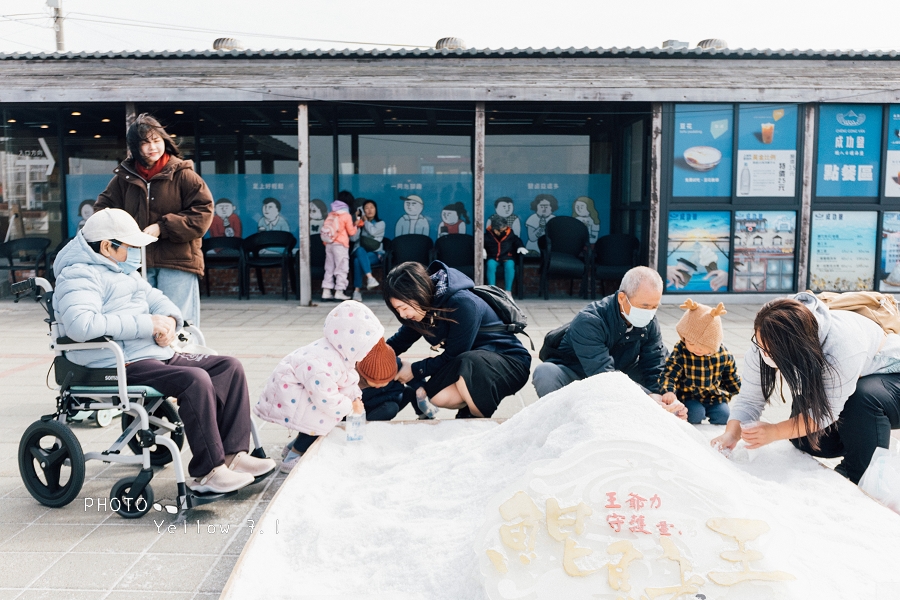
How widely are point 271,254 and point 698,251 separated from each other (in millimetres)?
6107

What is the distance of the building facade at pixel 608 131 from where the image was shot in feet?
32.4

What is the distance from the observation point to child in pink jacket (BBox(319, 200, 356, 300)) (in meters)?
10.4

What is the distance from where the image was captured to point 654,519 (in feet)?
7.81

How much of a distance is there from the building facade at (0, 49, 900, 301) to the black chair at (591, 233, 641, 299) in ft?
0.79

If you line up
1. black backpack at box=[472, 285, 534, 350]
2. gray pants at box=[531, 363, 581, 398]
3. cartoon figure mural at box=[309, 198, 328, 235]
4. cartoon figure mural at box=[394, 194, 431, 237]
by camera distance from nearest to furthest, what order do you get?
1. gray pants at box=[531, 363, 581, 398]
2. black backpack at box=[472, 285, 534, 350]
3. cartoon figure mural at box=[309, 198, 328, 235]
4. cartoon figure mural at box=[394, 194, 431, 237]

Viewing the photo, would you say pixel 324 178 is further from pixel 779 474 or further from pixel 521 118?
pixel 779 474

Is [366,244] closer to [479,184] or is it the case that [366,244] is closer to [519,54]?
[479,184]

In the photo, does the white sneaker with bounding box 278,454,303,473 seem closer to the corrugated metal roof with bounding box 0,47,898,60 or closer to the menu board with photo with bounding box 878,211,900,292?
the corrugated metal roof with bounding box 0,47,898,60

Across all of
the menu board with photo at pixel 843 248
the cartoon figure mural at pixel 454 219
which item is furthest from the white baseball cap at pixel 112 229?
the menu board with photo at pixel 843 248

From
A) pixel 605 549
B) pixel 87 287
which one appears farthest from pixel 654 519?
pixel 87 287

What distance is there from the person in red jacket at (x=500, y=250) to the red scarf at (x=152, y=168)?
20.6 ft

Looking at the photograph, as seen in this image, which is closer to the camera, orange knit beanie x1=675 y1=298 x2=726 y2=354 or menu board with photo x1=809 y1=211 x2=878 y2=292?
orange knit beanie x1=675 y1=298 x2=726 y2=354

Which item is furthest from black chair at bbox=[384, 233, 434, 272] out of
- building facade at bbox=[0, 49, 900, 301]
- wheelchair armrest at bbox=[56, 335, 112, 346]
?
wheelchair armrest at bbox=[56, 335, 112, 346]

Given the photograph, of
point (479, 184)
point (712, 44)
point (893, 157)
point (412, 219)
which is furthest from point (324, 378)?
point (712, 44)
